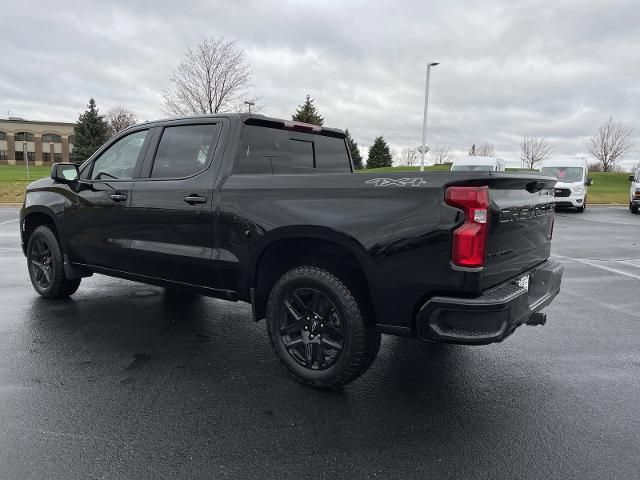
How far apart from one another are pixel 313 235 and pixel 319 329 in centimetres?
65

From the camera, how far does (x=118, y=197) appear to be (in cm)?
428

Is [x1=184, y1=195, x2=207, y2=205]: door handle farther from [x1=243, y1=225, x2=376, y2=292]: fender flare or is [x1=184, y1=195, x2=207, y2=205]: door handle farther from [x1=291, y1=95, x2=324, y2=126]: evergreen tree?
[x1=291, y1=95, x2=324, y2=126]: evergreen tree

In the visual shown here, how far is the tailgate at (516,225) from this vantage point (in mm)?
2730

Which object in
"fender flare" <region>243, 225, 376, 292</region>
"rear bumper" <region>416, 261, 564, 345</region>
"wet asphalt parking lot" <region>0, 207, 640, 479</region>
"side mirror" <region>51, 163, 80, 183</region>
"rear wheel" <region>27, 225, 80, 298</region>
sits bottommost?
"wet asphalt parking lot" <region>0, 207, 640, 479</region>

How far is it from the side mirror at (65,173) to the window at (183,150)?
114 centimetres

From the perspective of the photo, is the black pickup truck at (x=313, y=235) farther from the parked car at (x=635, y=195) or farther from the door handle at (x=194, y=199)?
the parked car at (x=635, y=195)

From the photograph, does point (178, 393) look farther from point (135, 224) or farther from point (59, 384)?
point (135, 224)

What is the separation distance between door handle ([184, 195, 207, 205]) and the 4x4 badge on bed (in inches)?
55.1

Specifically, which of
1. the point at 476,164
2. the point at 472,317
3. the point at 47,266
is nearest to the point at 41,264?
the point at 47,266

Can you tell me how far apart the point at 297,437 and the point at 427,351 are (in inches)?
65.8

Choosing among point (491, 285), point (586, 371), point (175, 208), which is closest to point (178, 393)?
point (175, 208)

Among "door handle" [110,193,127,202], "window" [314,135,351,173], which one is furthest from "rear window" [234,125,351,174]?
"door handle" [110,193,127,202]

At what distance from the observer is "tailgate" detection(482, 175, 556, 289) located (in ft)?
8.96

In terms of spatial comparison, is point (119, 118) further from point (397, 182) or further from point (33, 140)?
point (397, 182)
